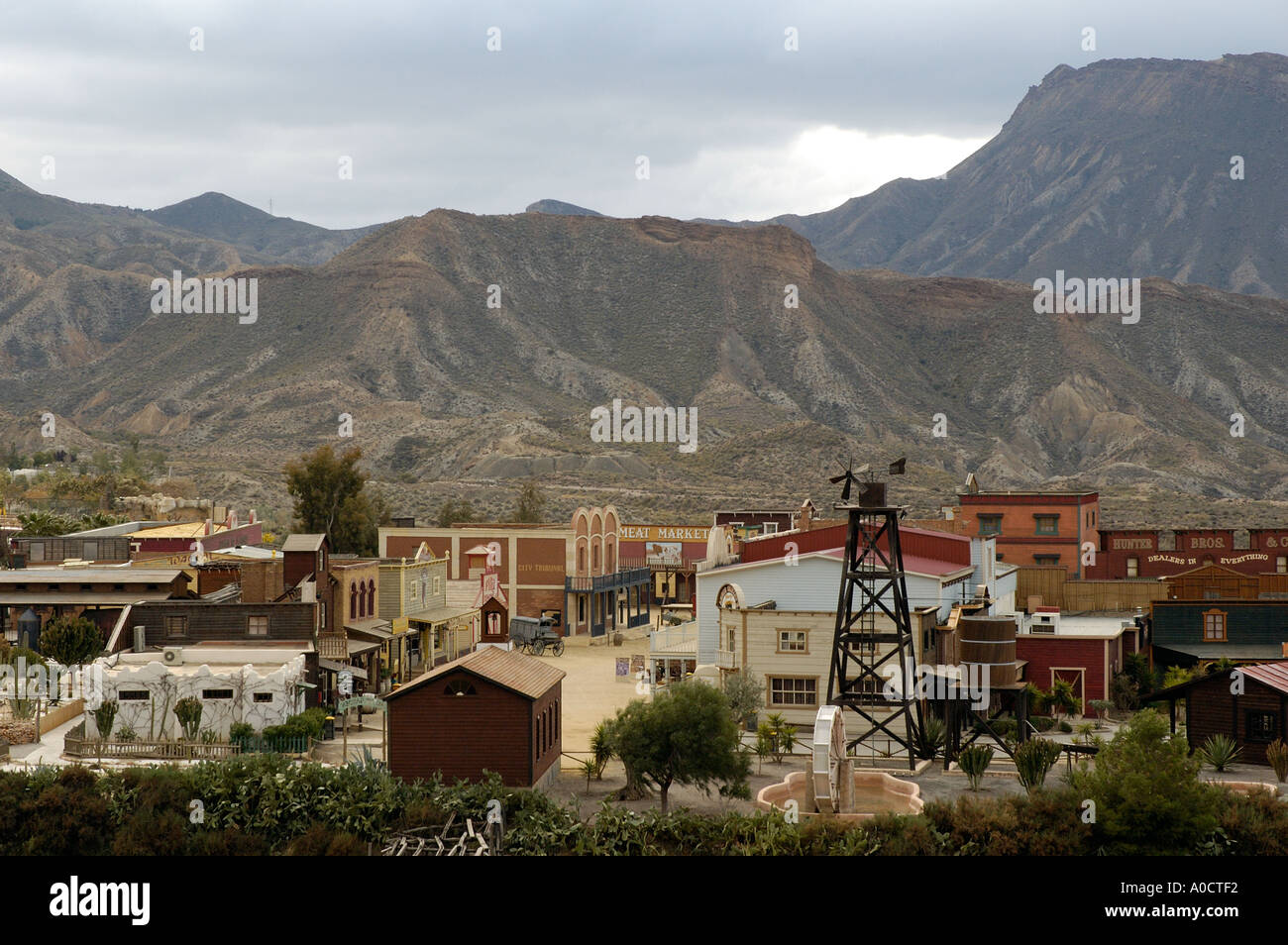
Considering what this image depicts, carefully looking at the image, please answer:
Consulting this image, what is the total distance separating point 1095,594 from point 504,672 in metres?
28.5

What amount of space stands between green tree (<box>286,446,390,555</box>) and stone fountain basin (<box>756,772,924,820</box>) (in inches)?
2000

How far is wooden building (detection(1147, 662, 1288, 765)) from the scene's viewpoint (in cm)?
3312

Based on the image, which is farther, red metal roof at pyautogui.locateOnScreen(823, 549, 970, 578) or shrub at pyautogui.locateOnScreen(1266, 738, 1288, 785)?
red metal roof at pyautogui.locateOnScreen(823, 549, 970, 578)

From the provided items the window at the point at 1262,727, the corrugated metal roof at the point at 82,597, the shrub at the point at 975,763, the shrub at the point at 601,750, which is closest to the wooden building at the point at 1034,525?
the window at the point at 1262,727

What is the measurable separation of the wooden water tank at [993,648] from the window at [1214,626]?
12.0 m

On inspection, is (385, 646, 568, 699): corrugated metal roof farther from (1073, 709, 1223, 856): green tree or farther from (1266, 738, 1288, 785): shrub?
(1266, 738, 1288, 785): shrub

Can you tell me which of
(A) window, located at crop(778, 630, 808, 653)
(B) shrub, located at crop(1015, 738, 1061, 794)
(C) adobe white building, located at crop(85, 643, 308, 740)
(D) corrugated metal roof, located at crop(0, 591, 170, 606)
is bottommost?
(B) shrub, located at crop(1015, 738, 1061, 794)

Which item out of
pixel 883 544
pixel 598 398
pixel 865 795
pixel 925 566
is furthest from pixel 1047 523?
pixel 598 398

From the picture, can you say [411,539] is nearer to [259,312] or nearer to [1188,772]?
[1188,772]

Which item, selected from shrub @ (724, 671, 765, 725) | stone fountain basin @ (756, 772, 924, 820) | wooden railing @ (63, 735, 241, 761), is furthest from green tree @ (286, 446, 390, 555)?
stone fountain basin @ (756, 772, 924, 820)

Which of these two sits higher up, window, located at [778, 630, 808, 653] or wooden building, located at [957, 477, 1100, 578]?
wooden building, located at [957, 477, 1100, 578]

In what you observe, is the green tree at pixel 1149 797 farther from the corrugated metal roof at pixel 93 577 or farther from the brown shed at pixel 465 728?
the corrugated metal roof at pixel 93 577
